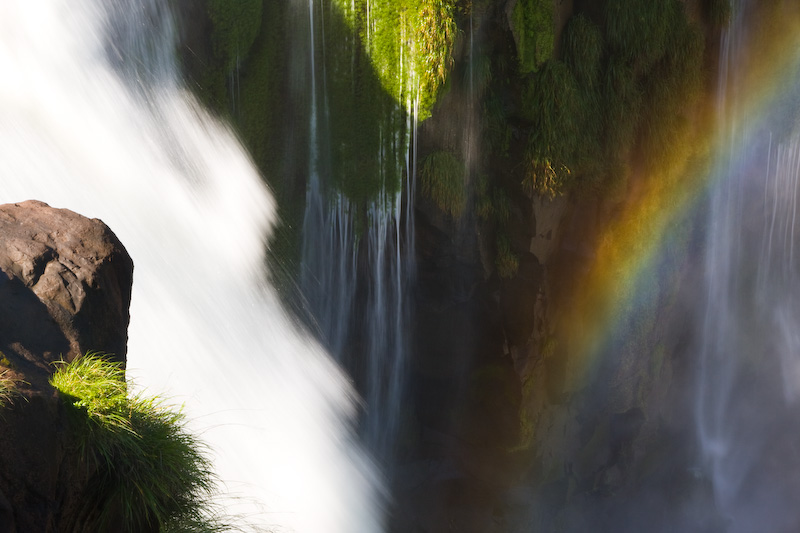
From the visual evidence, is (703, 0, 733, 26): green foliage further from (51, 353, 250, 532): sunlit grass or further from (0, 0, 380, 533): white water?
(51, 353, 250, 532): sunlit grass

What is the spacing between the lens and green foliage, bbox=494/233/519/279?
9820mm

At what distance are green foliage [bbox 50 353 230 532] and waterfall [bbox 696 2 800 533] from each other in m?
10.3

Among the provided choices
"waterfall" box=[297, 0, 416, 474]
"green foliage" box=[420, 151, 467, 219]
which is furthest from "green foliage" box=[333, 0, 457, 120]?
"green foliage" box=[420, 151, 467, 219]

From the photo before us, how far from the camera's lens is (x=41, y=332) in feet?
12.1

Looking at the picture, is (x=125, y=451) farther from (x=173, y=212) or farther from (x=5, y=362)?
(x=173, y=212)

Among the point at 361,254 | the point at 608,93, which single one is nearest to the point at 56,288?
the point at 361,254

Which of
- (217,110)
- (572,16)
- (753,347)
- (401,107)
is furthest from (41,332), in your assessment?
(753,347)

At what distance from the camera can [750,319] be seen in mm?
13469

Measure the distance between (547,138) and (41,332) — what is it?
6990 mm

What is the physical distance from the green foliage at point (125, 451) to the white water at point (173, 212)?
9.42ft

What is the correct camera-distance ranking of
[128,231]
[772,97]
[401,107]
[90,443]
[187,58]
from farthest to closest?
1. [772,97]
2. [401,107]
3. [187,58]
4. [128,231]
5. [90,443]

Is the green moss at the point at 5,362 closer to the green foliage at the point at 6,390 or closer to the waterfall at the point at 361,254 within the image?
the green foliage at the point at 6,390

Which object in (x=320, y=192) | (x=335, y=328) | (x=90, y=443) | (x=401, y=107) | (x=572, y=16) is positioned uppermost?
(x=572, y=16)

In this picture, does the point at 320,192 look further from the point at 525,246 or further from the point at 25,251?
the point at 25,251
